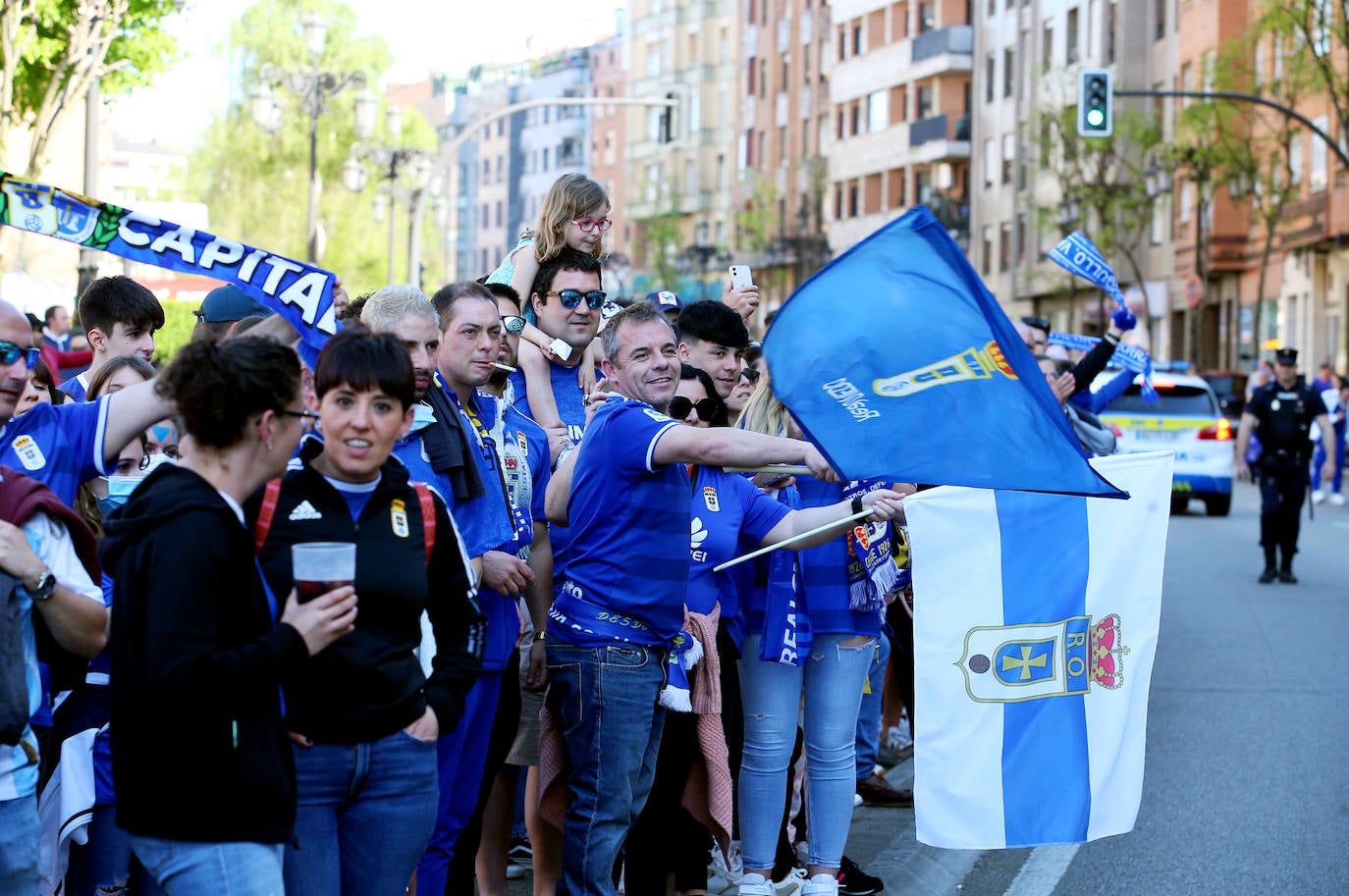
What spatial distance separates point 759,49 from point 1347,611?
271 ft

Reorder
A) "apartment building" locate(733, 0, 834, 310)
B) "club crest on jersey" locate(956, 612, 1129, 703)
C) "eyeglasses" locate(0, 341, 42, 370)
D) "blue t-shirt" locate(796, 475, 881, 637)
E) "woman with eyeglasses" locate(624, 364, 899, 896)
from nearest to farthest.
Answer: "eyeglasses" locate(0, 341, 42, 370) < "woman with eyeglasses" locate(624, 364, 899, 896) < "club crest on jersey" locate(956, 612, 1129, 703) < "blue t-shirt" locate(796, 475, 881, 637) < "apartment building" locate(733, 0, 834, 310)

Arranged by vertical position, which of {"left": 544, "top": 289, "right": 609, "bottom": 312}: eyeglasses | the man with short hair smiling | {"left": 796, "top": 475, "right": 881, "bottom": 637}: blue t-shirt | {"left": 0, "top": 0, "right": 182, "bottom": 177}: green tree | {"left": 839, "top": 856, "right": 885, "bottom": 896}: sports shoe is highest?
{"left": 0, "top": 0, "right": 182, "bottom": 177}: green tree

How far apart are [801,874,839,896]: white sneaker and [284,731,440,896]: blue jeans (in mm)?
2186

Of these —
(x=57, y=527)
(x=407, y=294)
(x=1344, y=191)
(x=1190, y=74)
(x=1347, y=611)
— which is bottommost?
(x=1347, y=611)

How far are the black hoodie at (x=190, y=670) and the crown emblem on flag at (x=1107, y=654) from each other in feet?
10.6

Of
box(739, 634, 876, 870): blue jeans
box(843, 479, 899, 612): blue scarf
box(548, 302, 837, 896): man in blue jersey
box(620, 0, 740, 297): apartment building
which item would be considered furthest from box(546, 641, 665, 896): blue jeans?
box(620, 0, 740, 297): apartment building

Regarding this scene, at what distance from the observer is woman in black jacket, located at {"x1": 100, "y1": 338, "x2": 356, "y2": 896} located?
12.3ft

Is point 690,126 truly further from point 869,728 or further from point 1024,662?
point 1024,662

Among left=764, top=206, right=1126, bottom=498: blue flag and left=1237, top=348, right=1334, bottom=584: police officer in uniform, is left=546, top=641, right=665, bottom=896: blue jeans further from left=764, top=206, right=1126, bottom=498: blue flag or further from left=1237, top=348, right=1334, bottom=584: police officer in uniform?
left=1237, top=348, right=1334, bottom=584: police officer in uniform

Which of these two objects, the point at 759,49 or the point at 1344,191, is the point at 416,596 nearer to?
the point at 1344,191

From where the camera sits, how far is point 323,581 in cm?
385

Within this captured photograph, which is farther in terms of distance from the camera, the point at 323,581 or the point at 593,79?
the point at 593,79

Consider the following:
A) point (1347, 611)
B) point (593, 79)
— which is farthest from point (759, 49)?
point (1347, 611)

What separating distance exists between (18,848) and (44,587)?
559 mm
